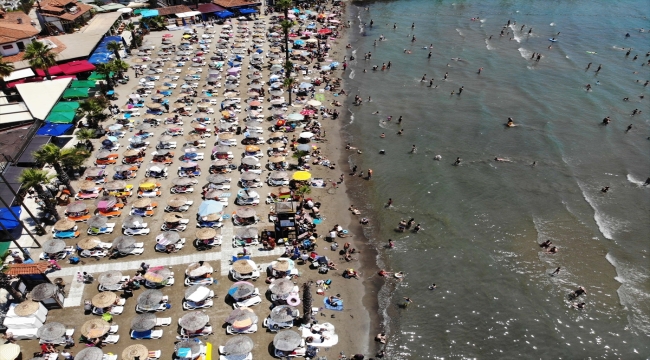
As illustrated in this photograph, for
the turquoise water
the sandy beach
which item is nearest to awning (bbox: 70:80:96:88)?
the sandy beach

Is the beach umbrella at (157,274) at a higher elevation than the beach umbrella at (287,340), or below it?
higher

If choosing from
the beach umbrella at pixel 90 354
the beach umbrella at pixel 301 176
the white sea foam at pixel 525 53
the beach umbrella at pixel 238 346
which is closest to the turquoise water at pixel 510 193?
the white sea foam at pixel 525 53

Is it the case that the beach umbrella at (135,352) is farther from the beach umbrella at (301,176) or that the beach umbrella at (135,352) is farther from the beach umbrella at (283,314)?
the beach umbrella at (301,176)

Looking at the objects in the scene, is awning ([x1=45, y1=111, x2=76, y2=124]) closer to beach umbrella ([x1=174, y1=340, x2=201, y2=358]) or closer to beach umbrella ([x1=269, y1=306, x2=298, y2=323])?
beach umbrella ([x1=174, y1=340, x2=201, y2=358])

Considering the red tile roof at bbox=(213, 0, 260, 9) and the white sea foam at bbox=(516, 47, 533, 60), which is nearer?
the white sea foam at bbox=(516, 47, 533, 60)

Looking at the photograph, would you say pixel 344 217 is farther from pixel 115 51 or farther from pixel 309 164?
pixel 115 51

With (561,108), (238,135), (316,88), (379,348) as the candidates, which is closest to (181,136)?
(238,135)
